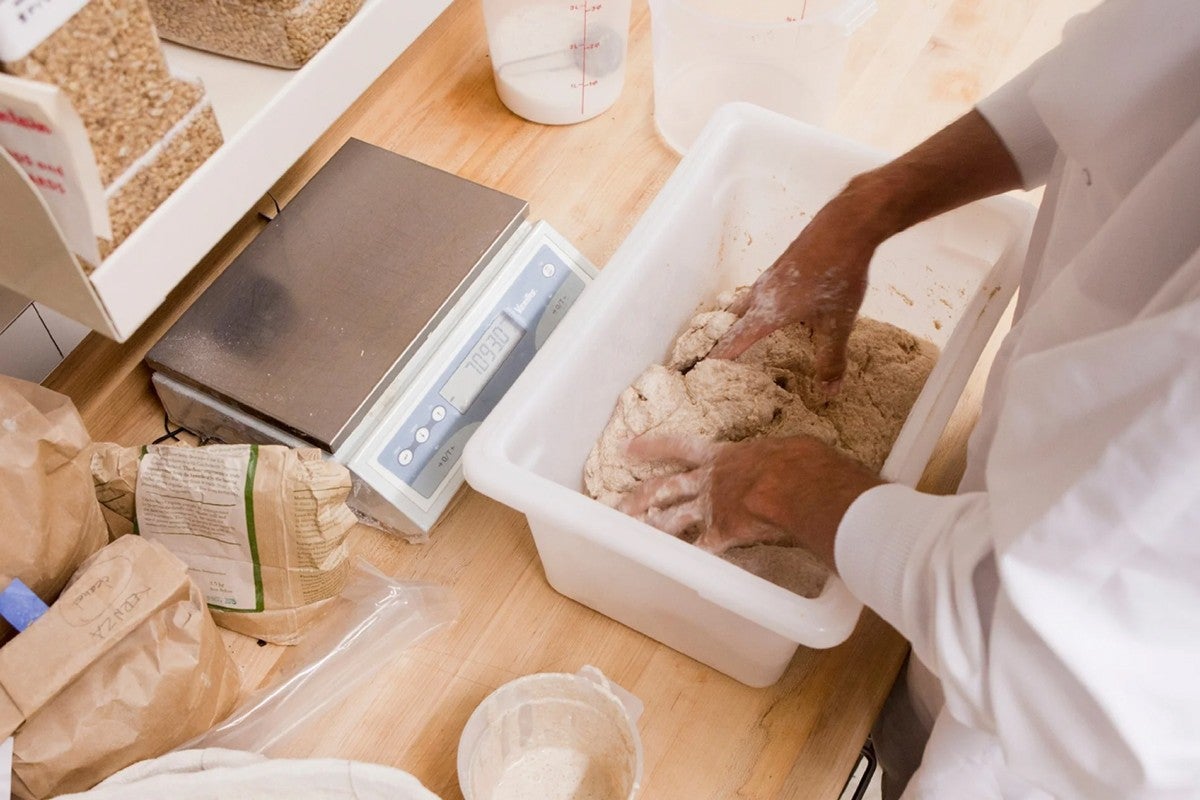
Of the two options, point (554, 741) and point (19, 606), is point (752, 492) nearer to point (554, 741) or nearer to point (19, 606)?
point (554, 741)

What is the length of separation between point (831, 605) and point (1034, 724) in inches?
7.6

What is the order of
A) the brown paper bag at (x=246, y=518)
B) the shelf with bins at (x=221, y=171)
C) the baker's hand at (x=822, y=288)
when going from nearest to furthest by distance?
the shelf with bins at (x=221, y=171), the brown paper bag at (x=246, y=518), the baker's hand at (x=822, y=288)

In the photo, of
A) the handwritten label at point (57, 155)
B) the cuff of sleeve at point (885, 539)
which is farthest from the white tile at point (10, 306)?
the cuff of sleeve at point (885, 539)

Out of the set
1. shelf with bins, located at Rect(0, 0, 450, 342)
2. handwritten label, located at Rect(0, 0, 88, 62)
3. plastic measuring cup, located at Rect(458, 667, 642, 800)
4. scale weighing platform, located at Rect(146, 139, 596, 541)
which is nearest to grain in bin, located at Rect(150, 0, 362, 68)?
shelf with bins, located at Rect(0, 0, 450, 342)

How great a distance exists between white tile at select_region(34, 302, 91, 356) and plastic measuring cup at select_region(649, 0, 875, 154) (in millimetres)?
727

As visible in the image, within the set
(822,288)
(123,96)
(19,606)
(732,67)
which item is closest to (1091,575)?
(822,288)

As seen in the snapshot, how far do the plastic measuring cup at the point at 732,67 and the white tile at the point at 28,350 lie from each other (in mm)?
755

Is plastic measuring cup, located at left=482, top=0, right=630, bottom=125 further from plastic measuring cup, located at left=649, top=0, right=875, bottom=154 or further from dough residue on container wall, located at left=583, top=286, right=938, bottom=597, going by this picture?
dough residue on container wall, located at left=583, top=286, right=938, bottom=597

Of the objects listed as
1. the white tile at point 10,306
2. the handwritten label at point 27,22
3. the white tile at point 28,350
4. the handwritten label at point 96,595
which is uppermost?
the handwritten label at point 27,22

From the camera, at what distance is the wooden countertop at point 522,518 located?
2.75ft

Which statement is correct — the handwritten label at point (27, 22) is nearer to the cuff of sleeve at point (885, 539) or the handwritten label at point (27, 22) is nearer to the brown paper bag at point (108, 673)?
the brown paper bag at point (108, 673)

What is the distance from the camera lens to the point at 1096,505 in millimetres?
479

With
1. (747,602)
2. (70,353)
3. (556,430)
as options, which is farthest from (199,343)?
(747,602)

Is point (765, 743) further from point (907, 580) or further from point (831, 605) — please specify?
point (907, 580)
